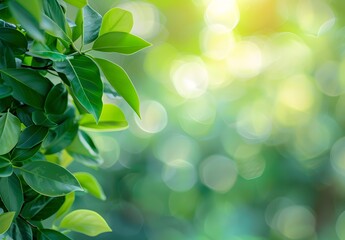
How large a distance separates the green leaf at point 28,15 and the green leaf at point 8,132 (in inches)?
4.4

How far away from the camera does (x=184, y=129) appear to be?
2271 millimetres

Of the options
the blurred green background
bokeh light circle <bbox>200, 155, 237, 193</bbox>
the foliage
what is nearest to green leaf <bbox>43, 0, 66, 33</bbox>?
the foliage

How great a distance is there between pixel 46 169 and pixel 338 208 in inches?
86.1

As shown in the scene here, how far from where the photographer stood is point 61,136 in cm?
46

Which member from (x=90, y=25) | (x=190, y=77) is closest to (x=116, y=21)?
(x=90, y=25)

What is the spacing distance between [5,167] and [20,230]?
59 mm

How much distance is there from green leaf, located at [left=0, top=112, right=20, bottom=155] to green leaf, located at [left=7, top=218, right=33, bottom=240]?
2.6 inches

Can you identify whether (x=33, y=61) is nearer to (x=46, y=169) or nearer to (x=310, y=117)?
(x=46, y=169)

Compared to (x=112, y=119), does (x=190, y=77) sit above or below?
below

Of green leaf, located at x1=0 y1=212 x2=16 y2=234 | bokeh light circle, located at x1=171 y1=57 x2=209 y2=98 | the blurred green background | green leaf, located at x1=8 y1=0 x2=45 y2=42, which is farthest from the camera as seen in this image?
bokeh light circle, located at x1=171 y1=57 x2=209 y2=98

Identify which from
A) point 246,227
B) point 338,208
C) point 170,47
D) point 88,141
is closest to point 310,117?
point 338,208

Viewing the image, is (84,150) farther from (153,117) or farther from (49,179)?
(153,117)

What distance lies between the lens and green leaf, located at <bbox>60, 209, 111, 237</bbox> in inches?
17.8

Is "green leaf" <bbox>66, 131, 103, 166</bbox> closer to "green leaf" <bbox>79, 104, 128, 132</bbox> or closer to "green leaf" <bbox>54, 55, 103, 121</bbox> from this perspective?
"green leaf" <bbox>79, 104, 128, 132</bbox>
